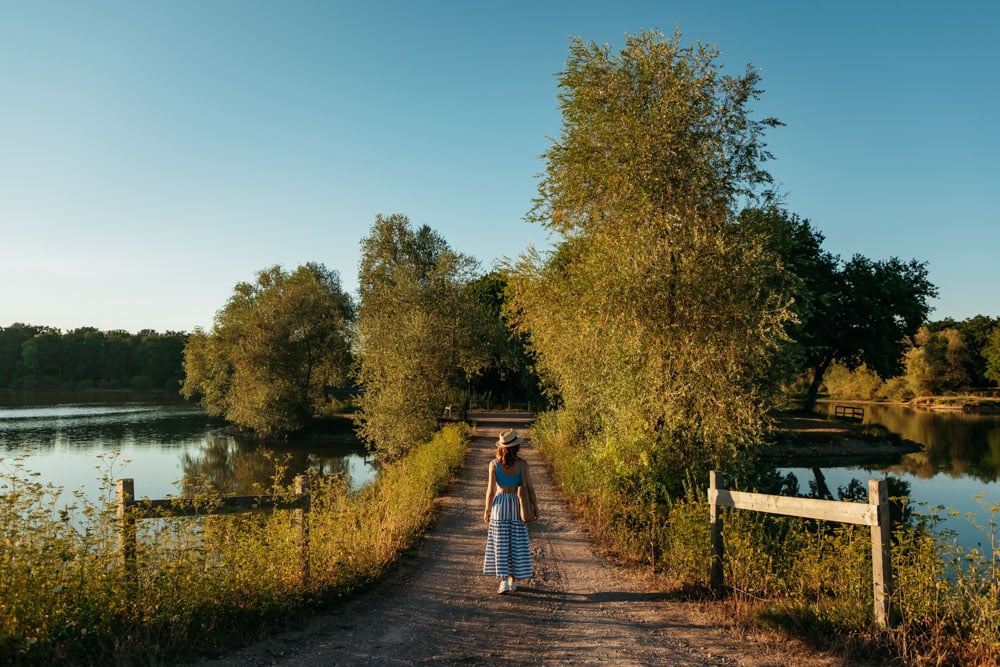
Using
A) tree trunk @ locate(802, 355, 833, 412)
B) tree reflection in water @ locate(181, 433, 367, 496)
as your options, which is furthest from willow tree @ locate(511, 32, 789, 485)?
tree trunk @ locate(802, 355, 833, 412)

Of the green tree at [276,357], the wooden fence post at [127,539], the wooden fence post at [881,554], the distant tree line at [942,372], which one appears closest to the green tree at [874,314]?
the distant tree line at [942,372]

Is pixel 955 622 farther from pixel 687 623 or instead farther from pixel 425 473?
pixel 425 473

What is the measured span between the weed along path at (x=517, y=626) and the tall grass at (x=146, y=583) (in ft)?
1.22

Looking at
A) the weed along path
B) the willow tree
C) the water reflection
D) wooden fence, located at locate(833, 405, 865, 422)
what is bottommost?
the water reflection

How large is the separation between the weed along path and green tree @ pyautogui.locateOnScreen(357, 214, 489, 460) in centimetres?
1483

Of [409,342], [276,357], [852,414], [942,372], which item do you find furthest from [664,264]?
[942,372]

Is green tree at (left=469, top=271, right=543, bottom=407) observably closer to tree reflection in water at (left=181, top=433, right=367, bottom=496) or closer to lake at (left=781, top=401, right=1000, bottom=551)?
tree reflection in water at (left=181, top=433, right=367, bottom=496)

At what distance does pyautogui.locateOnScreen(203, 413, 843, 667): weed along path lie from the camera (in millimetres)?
5508

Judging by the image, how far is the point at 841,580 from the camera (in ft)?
21.6

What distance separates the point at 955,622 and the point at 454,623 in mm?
4768

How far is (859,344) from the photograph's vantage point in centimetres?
4034

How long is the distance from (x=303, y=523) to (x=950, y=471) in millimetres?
29908

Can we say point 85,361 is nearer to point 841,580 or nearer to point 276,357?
point 276,357

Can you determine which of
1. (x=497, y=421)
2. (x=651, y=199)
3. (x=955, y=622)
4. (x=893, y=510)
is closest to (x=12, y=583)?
(x=955, y=622)
